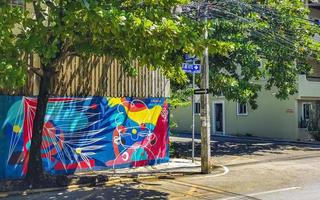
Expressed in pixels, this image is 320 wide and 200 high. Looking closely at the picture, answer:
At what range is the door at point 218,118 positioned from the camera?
35.6 meters

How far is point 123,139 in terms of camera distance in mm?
15891

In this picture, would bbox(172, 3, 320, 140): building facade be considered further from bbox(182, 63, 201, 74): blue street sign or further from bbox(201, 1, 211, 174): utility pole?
bbox(201, 1, 211, 174): utility pole

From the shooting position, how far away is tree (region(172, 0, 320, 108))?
20812 millimetres

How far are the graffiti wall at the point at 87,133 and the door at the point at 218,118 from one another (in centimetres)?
1887

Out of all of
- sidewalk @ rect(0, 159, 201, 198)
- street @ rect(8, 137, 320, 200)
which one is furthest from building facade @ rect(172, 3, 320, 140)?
sidewalk @ rect(0, 159, 201, 198)

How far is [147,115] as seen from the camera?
54.6 feet

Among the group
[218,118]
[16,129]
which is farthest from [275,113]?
[16,129]

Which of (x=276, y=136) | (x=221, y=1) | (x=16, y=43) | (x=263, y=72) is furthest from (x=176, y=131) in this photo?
(x=16, y=43)

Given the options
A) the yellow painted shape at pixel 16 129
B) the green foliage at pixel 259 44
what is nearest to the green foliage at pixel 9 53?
the yellow painted shape at pixel 16 129

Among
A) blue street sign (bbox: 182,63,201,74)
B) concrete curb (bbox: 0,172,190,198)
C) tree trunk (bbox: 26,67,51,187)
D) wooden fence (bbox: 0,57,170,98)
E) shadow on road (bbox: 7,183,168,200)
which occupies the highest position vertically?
blue street sign (bbox: 182,63,201,74)

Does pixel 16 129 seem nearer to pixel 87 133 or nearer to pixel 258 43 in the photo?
pixel 87 133

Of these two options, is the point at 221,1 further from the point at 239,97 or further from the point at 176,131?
the point at 176,131

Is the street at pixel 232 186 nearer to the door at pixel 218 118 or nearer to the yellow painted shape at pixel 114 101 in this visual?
the yellow painted shape at pixel 114 101

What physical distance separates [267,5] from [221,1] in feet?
11.9
